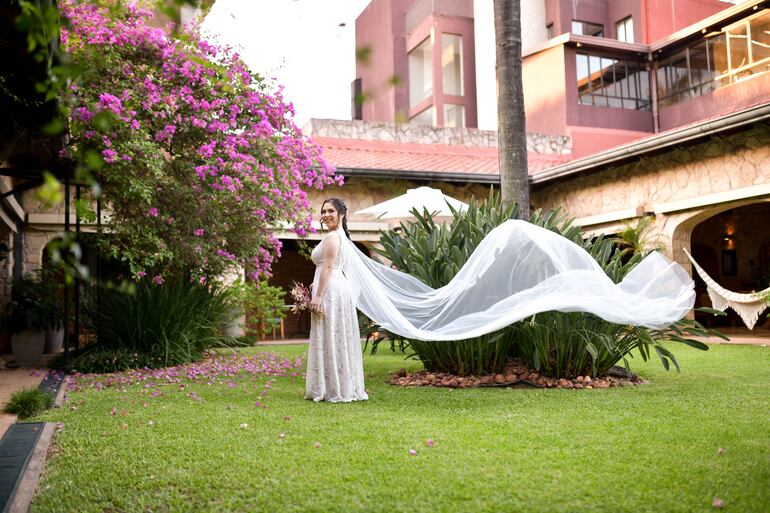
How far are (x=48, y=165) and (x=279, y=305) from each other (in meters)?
3.52

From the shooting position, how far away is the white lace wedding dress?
5.28 metres

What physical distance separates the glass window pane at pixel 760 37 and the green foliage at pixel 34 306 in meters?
15.9

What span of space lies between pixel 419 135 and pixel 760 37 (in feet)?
27.4

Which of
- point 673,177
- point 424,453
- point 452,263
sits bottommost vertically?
point 424,453

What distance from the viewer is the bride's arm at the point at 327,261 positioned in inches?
210

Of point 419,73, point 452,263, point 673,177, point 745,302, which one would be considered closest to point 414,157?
point 673,177

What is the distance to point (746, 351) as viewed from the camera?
8539 millimetres

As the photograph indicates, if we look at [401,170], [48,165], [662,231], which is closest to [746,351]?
[662,231]

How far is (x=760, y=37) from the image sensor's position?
16.2 m

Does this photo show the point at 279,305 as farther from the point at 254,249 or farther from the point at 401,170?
the point at 401,170

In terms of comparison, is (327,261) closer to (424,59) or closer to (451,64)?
(451,64)

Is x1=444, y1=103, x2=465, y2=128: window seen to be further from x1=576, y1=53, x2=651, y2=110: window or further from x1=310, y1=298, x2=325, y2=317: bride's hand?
x1=310, y1=298, x2=325, y2=317: bride's hand

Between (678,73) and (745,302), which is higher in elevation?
(678,73)

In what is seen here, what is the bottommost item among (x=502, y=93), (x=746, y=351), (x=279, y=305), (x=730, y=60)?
(x=746, y=351)
